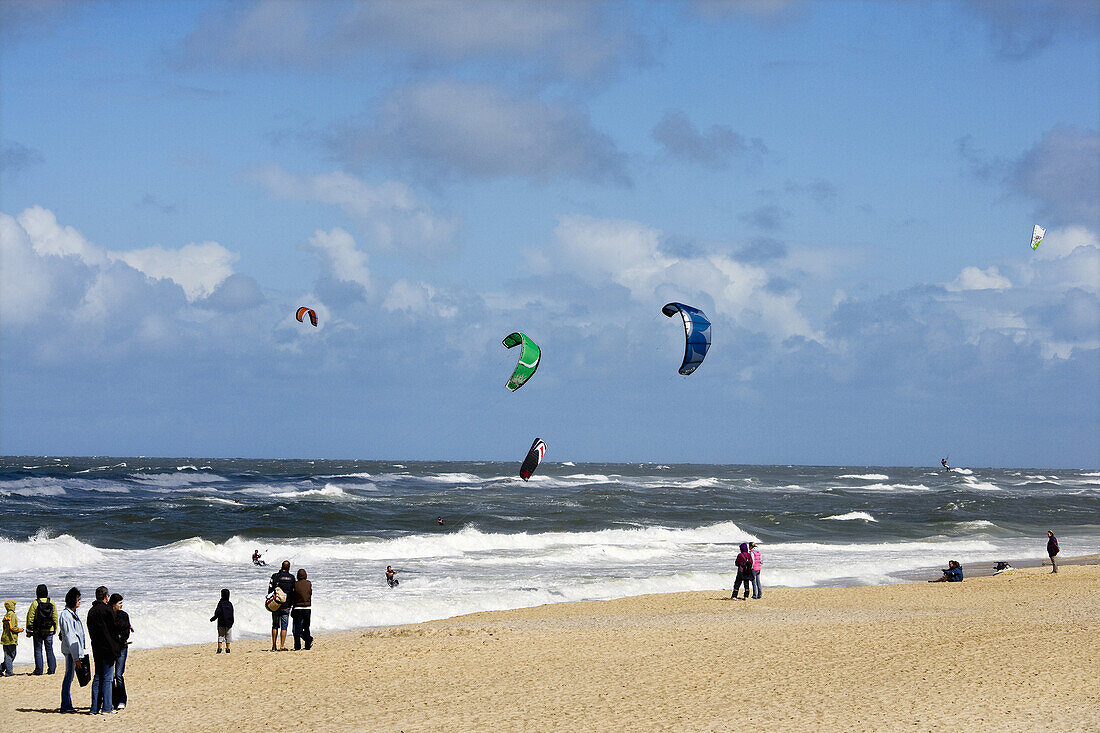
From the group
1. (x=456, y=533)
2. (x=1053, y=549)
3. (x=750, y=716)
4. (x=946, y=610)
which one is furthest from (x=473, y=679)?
(x=456, y=533)

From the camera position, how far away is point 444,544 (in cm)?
3158

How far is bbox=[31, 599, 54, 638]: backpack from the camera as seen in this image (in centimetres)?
1213

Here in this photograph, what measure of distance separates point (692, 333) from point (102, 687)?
13.0 metres

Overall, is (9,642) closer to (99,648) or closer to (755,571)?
(99,648)

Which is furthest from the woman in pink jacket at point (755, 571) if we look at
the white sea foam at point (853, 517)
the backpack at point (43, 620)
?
the white sea foam at point (853, 517)

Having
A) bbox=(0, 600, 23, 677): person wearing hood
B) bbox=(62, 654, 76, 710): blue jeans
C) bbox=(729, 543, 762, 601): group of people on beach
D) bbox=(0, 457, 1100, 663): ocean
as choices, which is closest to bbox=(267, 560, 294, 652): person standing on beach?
bbox=(0, 457, 1100, 663): ocean

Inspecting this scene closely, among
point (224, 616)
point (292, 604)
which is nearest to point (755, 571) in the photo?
point (292, 604)

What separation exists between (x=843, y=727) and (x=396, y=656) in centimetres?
602

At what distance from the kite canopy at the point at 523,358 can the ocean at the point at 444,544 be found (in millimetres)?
4416

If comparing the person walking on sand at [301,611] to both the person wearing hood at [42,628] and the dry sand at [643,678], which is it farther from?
the person wearing hood at [42,628]

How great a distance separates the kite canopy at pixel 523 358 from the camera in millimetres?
23344

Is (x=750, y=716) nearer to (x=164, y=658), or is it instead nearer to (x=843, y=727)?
(x=843, y=727)

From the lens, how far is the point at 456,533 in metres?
34.7

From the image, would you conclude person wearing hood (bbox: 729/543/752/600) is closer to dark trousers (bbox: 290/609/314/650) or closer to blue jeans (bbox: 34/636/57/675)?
dark trousers (bbox: 290/609/314/650)
